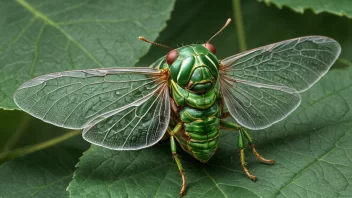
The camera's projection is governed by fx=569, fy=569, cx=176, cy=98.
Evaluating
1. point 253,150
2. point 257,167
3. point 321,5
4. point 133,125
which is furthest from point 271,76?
point 133,125

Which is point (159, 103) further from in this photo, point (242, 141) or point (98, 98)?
point (242, 141)

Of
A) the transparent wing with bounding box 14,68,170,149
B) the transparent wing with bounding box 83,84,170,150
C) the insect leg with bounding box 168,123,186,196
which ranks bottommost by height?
the insect leg with bounding box 168,123,186,196

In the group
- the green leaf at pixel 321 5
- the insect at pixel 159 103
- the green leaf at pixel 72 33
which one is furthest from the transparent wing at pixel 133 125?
the green leaf at pixel 321 5

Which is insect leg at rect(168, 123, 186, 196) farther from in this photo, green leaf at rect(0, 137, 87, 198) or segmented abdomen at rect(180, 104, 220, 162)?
green leaf at rect(0, 137, 87, 198)

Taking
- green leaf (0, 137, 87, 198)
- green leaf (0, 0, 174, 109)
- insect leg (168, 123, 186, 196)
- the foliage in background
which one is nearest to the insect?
insect leg (168, 123, 186, 196)

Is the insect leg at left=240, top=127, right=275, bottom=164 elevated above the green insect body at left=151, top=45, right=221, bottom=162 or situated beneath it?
situated beneath

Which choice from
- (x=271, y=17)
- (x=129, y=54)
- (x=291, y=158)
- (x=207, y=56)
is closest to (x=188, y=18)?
(x=271, y=17)

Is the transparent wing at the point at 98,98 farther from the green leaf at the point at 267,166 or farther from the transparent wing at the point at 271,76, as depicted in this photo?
the transparent wing at the point at 271,76

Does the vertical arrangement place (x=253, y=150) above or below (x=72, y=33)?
below
